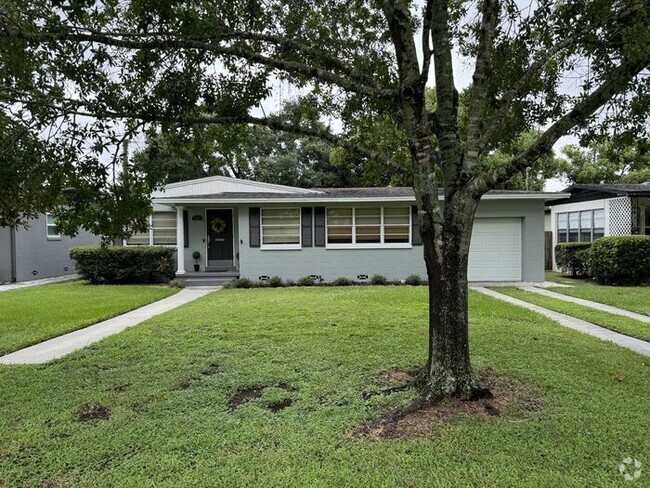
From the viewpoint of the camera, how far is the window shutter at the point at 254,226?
1384cm

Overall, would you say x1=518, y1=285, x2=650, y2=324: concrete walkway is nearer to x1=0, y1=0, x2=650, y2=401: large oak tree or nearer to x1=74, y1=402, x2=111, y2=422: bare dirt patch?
x1=0, y1=0, x2=650, y2=401: large oak tree

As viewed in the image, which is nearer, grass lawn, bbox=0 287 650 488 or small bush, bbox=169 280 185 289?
grass lawn, bbox=0 287 650 488

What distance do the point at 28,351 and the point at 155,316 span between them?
Result: 259 cm

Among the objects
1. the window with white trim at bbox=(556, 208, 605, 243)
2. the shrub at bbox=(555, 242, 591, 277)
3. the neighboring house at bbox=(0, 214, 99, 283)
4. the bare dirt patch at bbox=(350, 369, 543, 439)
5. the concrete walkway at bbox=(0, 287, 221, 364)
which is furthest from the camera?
the window with white trim at bbox=(556, 208, 605, 243)

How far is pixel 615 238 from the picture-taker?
12680mm

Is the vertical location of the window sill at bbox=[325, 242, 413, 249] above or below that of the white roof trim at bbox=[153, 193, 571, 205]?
below

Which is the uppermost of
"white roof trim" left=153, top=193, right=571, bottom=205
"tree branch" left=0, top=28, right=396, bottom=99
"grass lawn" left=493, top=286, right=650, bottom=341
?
"tree branch" left=0, top=28, right=396, bottom=99

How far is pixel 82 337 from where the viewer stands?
678 centimetres

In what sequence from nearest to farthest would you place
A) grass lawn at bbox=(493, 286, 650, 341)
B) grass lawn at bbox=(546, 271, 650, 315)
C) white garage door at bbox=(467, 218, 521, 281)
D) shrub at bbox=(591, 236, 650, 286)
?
grass lawn at bbox=(493, 286, 650, 341) < grass lawn at bbox=(546, 271, 650, 315) < shrub at bbox=(591, 236, 650, 286) < white garage door at bbox=(467, 218, 521, 281)

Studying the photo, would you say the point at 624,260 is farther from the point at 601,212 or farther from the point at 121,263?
the point at 121,263

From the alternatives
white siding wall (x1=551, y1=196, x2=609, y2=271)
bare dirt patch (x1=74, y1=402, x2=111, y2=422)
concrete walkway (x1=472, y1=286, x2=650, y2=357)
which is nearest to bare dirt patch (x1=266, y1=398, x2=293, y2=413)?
bare dirt patch (x1=74, y1=402, x2=111, y2=422)

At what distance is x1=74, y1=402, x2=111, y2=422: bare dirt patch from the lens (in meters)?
3.66

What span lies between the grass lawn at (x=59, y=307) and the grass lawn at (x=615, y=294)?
10528 mm

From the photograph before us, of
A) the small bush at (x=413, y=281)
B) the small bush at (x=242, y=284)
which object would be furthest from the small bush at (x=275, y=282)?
the small bush at (x=413, y=281)
